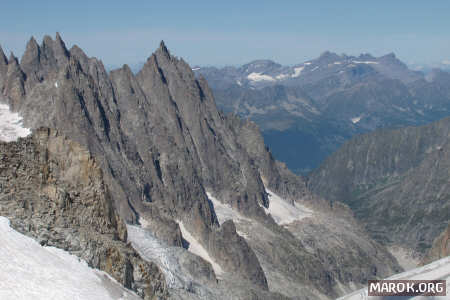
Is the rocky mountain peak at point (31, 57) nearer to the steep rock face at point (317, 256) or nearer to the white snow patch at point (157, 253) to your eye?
the steep rock face at point (317, 256)

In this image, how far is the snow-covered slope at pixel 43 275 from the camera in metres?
23.6

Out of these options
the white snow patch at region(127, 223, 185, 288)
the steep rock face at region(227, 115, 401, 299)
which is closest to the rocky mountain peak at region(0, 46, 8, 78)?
the steep rock face at region(227, 115, 401, 299)

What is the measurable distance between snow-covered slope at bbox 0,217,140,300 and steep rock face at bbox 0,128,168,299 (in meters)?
1.06

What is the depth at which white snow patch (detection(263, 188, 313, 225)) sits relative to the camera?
584ft

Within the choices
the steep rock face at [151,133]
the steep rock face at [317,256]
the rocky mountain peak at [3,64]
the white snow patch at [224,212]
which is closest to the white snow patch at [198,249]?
the steep rock face at [151,133]

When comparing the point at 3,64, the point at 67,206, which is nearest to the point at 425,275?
the point at 67,206

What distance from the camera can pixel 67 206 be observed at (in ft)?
114

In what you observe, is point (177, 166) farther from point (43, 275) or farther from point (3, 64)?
point (43, 275)

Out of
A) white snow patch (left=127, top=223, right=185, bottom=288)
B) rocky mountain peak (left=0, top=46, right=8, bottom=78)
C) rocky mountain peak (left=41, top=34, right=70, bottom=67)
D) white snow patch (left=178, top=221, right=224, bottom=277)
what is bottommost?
white snow patch (left=178, top=221, right=224, bottom=277)

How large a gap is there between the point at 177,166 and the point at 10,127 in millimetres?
42354

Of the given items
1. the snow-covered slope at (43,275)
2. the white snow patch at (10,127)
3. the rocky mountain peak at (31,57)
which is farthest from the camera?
the rocky mountain peak at (31,57)

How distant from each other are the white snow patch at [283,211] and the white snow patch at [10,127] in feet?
274

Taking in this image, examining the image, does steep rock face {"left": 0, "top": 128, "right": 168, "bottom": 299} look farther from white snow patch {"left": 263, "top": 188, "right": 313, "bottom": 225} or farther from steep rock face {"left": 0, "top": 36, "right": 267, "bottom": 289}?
white snow patch {"left": 263, "top": 188, "right": 313, "bottom": 225}

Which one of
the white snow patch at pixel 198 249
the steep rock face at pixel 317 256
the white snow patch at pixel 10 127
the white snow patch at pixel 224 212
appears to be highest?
the white snow patch at pixel 10 127
